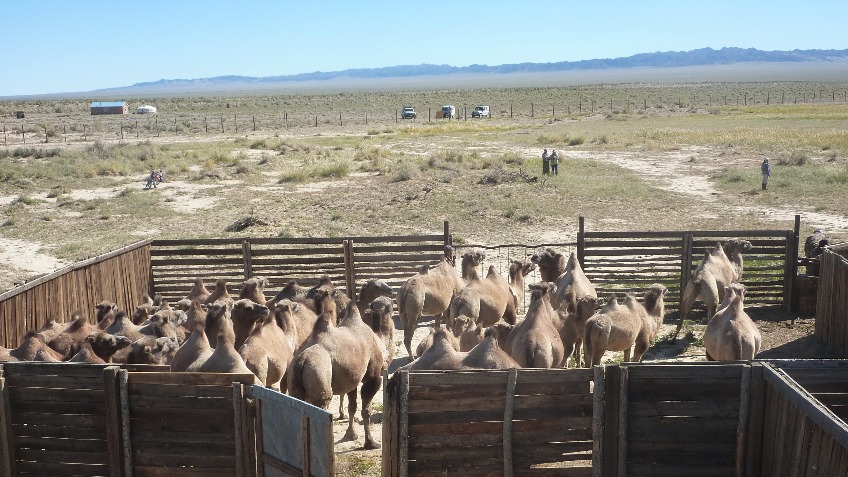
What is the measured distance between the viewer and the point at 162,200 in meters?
30.4

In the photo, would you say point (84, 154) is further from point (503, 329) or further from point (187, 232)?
point (503, 329)

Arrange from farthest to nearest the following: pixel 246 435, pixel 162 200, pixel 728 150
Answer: pixel 728 150 < pixel 162 200 < pixel 246 435

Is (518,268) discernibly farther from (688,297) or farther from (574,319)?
(688,297)

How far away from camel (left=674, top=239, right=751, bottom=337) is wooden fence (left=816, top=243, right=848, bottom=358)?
4.97 feet

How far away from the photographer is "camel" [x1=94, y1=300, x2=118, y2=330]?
11.3 metres

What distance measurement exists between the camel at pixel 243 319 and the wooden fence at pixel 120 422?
269 cm

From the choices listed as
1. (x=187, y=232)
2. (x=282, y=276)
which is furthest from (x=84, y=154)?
(x=282, y=276)

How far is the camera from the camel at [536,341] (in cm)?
965

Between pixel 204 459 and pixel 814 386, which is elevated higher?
pixel 814 386

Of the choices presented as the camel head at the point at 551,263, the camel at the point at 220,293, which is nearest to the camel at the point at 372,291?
the camel at the point at 220,293

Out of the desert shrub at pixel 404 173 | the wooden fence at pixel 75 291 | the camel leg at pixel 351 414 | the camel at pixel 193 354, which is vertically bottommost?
the camel leg at pixel 351 414

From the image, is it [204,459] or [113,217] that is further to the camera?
[113,217]

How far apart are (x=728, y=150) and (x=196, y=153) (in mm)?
28870

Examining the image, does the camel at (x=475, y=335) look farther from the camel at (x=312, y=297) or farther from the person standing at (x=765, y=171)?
the person standing at (x=765, y=171)
